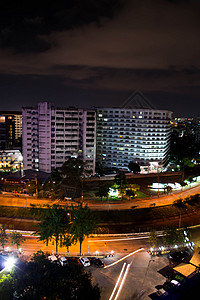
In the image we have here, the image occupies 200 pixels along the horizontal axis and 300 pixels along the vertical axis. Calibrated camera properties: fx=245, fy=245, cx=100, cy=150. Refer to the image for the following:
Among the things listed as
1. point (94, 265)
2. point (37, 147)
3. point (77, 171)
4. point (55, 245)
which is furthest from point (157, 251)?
point (37, 147)

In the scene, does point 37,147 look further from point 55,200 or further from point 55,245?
point 55,245

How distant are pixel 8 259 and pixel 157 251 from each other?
46.3 feet

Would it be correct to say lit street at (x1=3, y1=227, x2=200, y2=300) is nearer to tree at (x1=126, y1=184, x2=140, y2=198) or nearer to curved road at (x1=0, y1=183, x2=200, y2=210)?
curved road at (x1=0, y1=183, x2=200, y2=210)

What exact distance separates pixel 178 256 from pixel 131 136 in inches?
1497

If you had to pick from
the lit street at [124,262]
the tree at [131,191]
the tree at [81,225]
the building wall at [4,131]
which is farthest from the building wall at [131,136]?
the tree at [81,225]

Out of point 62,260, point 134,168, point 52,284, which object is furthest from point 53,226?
point 134,168

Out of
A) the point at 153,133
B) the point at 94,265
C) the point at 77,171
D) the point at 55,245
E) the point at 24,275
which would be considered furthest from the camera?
the point at 153,133

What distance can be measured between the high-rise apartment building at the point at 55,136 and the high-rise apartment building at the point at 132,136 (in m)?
9.47

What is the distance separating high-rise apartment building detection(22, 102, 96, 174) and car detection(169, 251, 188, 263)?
3025cm

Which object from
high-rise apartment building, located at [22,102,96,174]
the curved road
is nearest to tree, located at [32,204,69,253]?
the curved road

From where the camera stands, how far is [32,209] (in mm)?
33250

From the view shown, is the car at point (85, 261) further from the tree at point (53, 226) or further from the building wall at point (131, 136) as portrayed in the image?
the building wall at point (131, 136)

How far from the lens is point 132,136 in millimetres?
59000

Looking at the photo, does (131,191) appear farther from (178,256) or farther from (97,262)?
(97,262)
